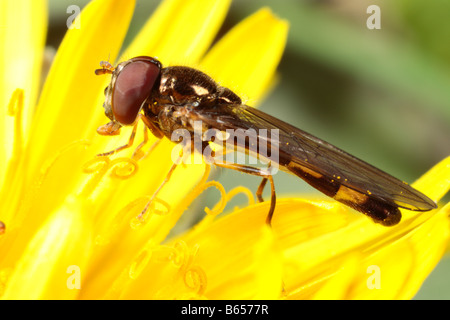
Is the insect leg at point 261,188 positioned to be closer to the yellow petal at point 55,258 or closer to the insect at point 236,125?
the insect at point 236,125

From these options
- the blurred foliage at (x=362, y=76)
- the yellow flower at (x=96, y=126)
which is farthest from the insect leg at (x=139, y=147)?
the blurred foliage at (x=362, y=76)

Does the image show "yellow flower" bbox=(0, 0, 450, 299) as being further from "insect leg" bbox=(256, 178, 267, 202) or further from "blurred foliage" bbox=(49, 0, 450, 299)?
"blurred foliage" bbox=(49, 0, 450, 299)

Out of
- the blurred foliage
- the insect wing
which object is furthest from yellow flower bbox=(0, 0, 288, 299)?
the blurred foliage

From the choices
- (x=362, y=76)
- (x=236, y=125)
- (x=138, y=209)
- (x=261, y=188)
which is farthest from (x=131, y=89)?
(x=362, y=76)

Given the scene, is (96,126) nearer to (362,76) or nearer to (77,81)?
(77,81)

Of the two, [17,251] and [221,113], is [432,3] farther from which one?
[17,251]
